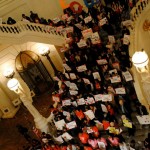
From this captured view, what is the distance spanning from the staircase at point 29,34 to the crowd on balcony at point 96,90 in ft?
7.49

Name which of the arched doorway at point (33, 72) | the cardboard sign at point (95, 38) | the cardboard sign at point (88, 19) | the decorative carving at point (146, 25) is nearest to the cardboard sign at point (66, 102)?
the cardboard sign at point (95, 38)

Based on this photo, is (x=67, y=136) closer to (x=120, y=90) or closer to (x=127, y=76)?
(x=120, y=90)

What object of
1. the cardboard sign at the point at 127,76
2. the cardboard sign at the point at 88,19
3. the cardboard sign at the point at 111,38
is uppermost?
Answer: the cardboard sign at the point at 88,19

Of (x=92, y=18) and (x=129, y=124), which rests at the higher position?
(x=92, y=18)

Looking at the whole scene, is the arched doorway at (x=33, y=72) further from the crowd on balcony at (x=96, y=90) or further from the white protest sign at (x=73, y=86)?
the white protest sign at (x=73, y=86)

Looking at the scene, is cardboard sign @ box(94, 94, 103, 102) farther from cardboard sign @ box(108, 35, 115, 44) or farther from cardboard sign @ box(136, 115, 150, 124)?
cardboard sign @ box(108, 35, 115, 44)

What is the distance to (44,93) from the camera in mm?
24078

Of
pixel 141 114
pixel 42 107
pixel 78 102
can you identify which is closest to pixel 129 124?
pixel 141 114

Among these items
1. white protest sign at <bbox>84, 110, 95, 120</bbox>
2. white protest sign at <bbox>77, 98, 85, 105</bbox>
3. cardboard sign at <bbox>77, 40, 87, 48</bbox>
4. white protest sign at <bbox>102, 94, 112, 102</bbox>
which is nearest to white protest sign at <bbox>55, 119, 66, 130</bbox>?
white protest sign at <bbox>77, 98, 85, 105</bbox>

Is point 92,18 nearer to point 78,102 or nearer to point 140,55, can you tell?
point 78,102

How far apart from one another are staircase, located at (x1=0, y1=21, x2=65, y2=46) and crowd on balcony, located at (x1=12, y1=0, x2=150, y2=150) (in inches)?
89.8

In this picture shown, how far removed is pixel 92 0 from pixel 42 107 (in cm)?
692

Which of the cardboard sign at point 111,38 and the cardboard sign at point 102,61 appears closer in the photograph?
the cardboard sign at point 102,61

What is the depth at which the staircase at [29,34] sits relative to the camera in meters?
20.8
